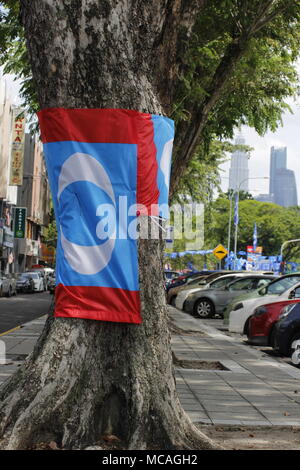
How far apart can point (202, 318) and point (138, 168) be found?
71.8 ft

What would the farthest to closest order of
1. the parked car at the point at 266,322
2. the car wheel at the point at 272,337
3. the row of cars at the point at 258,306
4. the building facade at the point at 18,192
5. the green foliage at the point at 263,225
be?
the green foliage at the point at 263,225 < the building facade at the point at 18,192 < the parked car at the point at 266,322 < the car wheel at the point at 272,337 < the row of cars at the point at 258,306

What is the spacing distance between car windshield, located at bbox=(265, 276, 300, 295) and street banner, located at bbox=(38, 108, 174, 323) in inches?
497

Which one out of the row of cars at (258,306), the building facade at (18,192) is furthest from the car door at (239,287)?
the building facade at (18,192)

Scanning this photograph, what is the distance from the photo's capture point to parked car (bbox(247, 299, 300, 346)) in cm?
1519

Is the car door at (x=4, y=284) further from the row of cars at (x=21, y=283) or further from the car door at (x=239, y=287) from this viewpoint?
the car door at (x=239, y=287)

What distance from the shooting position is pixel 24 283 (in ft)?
158

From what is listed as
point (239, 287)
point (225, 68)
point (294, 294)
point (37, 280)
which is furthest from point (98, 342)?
point (37, 280)

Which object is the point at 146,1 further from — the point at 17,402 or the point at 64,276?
the point at 17,402

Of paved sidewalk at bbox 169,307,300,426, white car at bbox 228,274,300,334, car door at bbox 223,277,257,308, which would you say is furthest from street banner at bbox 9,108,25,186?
paved sidewalk at bbox 169,307,300,426

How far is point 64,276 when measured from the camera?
5.85 m

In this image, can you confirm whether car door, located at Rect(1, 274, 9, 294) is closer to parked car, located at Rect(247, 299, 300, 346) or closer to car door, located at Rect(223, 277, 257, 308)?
car door, located at Rect(223, 277, 257, 308)

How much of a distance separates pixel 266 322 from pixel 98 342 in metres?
10.1

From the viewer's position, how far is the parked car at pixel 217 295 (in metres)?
26.8
